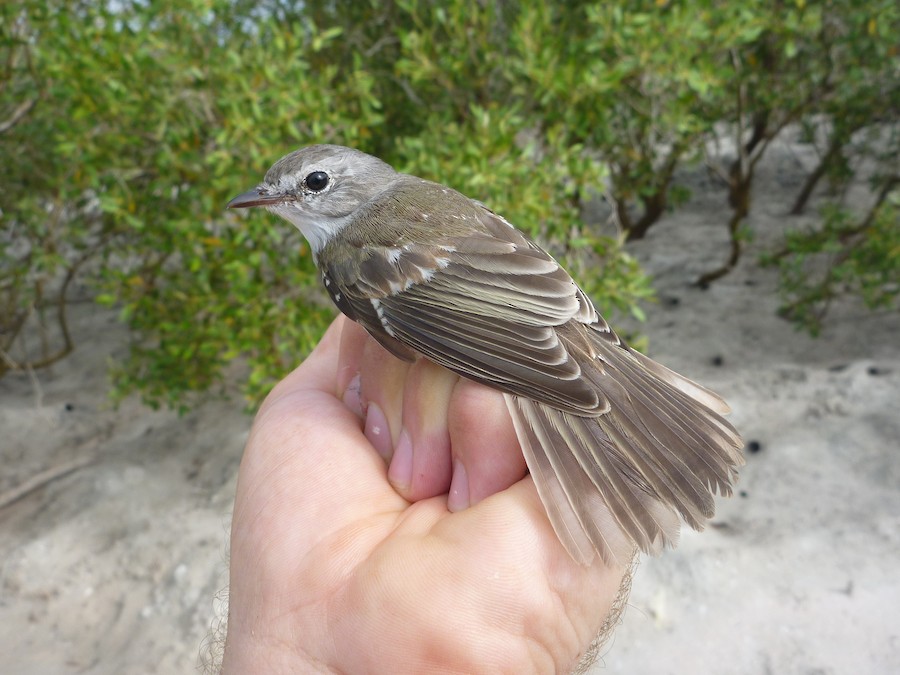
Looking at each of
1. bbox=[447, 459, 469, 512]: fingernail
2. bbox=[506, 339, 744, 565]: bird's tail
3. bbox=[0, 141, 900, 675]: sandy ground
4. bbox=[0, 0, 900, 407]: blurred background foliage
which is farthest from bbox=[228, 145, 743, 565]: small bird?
bbox=[0, 141, 900, 675]: sandy ground

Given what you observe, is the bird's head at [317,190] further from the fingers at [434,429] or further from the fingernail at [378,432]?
the fingernail at [378,432]

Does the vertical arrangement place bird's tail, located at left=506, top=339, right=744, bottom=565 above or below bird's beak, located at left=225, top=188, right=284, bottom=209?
below

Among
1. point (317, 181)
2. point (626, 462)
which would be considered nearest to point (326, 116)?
point (317, 181)

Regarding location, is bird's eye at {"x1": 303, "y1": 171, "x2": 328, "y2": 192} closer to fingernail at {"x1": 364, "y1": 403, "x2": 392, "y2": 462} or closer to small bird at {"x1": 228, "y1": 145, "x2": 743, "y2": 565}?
small bird at {"x1": 228, "y1": 145, "x2": 743, "y2": 565}

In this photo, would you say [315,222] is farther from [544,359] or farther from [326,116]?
[544,359]

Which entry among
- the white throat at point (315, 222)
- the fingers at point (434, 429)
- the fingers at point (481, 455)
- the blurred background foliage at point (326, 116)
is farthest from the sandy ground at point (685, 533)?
the white throat at point (315, 222)

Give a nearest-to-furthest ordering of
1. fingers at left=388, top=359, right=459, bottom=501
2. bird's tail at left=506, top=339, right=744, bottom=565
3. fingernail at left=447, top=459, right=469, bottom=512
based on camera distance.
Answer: bird's tail at left=506, top=339, right=744, bottom=565
fingernail at left=447, top=459, right=469, bottom=512
fingers at left=388, top=359, right=459, bottom=501

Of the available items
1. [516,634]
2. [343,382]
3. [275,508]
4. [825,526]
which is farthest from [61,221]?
[825,526]
